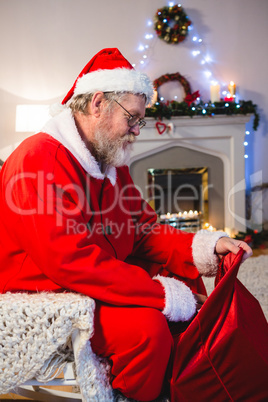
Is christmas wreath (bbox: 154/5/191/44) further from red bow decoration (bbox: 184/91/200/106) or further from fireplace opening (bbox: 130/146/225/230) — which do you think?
fireplace opening (bbox: 130/146/225/230)

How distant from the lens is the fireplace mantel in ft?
12.5

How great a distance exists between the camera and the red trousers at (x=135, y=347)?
3.01ft

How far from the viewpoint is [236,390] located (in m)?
0.94

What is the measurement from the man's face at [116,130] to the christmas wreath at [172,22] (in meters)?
3.24

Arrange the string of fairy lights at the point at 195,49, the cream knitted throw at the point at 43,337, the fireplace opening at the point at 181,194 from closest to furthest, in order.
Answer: the cream knitted throw at the point at 43,337
the fireplace opening at the point at 181,194
the string of fairy lights at the point at 195,49

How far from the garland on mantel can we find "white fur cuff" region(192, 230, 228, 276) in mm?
2638

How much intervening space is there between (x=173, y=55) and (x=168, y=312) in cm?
379

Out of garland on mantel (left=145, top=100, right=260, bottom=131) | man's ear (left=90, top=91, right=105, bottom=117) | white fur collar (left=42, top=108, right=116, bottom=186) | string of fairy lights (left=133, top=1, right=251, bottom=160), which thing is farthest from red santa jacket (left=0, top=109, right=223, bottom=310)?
string of fairy lights (left=133, top=1, right=251, bottom=160)

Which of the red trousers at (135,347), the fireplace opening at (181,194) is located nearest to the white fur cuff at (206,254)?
the red trousers at (135,347)

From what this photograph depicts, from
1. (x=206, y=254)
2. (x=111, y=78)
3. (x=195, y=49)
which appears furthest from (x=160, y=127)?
(x=206, y=254)

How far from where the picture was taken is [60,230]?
3.13 ft

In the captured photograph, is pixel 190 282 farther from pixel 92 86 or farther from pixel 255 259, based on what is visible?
pixel 255 259

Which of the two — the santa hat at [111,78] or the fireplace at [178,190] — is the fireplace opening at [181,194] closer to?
the fireplace at [178,190]

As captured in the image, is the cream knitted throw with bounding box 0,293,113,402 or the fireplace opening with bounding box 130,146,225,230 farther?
the fireplace opening with bounding box 130,146,225,230
